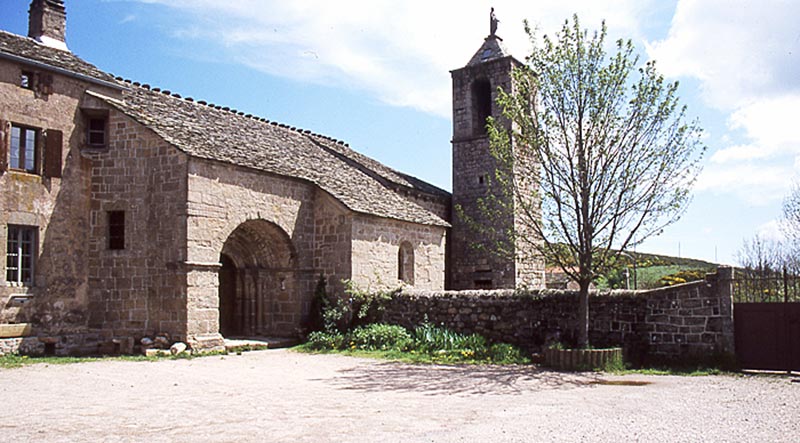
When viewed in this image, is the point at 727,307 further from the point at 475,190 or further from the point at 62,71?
the point at 62,71

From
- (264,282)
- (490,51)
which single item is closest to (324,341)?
(264,282)

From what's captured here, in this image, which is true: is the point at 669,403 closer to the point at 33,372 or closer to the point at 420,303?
the point at 420,303

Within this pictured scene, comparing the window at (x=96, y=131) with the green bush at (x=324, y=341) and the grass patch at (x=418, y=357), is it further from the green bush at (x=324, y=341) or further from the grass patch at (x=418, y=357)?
the grass patch at (x=418, y=357)

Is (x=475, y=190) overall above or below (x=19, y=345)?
above

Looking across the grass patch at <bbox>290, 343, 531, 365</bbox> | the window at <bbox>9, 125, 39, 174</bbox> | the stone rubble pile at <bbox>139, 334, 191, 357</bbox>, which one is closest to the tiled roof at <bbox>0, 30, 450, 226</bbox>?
the window at <bbox>9, 125, 39, 174</bbox>

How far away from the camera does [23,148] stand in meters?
14.8

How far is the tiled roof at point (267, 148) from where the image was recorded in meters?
16.6

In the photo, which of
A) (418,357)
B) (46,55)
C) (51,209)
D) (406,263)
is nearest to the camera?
(418,357)

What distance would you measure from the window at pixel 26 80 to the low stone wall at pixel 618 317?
10913 millimetres

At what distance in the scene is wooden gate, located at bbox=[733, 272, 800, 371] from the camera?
11961mm

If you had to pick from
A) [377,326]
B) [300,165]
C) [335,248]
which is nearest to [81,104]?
[300,165]

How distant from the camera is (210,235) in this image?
1575 centimetres

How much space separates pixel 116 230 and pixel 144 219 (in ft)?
3.26

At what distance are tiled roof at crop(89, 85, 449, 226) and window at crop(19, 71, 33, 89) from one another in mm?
1532
